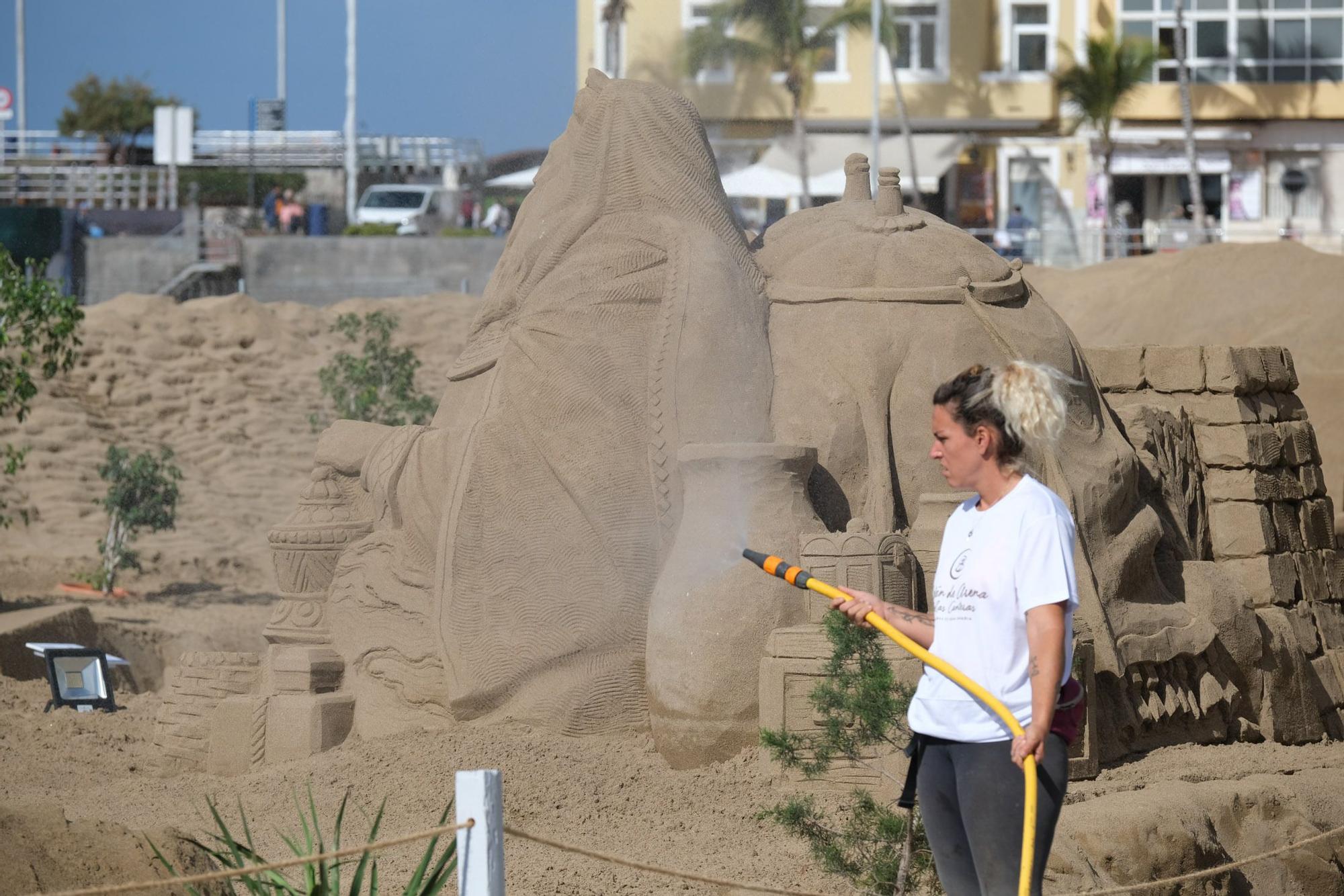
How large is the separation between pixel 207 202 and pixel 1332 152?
17.8m

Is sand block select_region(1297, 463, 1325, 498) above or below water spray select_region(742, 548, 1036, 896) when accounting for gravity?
above

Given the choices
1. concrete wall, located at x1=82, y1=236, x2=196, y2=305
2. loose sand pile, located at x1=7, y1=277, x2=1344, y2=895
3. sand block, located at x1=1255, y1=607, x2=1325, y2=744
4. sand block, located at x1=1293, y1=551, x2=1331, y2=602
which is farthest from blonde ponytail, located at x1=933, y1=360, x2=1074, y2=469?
concrete wall, located at x1=82, y1=236, x2=196, y2=305

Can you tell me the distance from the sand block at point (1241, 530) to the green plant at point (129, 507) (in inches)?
357

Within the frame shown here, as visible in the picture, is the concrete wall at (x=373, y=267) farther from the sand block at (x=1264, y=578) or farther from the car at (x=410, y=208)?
the sand block at (x=1264, y=578)

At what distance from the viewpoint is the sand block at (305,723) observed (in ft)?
23.1

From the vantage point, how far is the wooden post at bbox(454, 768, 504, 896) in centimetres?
374

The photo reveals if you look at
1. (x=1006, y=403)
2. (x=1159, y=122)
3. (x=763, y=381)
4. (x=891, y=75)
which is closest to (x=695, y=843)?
(x=763, y=381)

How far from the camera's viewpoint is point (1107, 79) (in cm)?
2589

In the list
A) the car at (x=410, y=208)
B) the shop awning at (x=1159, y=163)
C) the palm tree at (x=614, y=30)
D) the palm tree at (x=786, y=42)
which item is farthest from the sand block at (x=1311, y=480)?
the shop awning at (x=1159, y=163)

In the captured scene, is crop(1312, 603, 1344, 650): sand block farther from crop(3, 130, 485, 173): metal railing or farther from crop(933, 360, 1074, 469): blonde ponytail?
crop(3, 130, 485, 173): metal railing

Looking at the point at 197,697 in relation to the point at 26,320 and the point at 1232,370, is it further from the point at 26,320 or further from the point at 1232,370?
the point at 26,320

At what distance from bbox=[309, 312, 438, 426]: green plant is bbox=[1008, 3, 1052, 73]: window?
14.8m

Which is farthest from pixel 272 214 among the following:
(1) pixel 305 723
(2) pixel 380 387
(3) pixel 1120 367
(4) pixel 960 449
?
(4) pixel 960 449

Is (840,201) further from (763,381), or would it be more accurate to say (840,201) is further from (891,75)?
(891,75)
